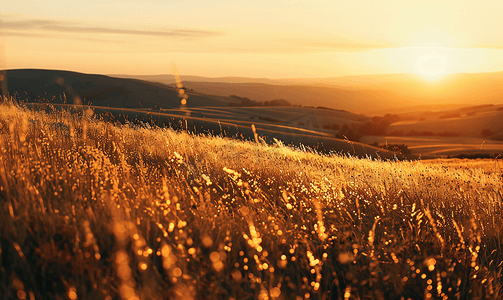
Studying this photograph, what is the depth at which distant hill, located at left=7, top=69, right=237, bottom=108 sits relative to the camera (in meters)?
81.1

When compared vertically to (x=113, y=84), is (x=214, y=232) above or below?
below

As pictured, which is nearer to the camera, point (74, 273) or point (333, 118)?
point (74, 273)

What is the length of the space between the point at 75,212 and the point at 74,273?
0.71 m

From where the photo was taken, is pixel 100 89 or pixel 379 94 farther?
pixel 379 94

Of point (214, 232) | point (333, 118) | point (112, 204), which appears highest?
point (333, 118)

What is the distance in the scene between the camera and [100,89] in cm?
8950

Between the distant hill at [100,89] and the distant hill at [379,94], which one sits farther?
the distant hill at [379,94]

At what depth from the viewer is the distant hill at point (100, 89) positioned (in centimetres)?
8112

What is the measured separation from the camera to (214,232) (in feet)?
9.21

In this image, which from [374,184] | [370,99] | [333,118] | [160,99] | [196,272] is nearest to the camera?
[196,272]

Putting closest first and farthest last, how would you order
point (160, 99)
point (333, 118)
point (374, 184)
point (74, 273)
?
point (74, 273) < point (374, 184) < point (333, 118) < point (160, 99)

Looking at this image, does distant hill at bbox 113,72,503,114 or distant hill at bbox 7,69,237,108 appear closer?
distant hill at bbox 7,69,237,108

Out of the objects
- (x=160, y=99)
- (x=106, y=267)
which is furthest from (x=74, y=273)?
(x=160, y=99)

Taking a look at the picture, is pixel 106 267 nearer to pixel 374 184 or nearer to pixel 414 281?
pixel 414 281
